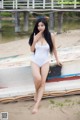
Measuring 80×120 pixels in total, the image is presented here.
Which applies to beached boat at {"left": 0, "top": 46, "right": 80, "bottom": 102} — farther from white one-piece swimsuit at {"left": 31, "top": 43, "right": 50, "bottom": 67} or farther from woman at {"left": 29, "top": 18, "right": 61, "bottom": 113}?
white one-piece swimsuit at {"left": 31, "top": 43, "right": 50, "bottom": 67}

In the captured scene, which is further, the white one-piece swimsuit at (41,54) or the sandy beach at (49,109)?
the sandy beach at (49,109)

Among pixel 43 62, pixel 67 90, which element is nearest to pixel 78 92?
pixel 67 90

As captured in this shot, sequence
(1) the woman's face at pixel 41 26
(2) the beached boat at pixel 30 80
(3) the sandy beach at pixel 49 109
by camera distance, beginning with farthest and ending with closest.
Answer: (2) the beached boat at pixel 30 80 → (3) the sandy beach at pixel 49 109 → (1) the woman's face at pixel 41 26

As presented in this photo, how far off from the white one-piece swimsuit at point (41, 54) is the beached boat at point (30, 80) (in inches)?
38.5

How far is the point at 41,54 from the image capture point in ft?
18.6

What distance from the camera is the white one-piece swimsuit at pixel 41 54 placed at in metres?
5.66

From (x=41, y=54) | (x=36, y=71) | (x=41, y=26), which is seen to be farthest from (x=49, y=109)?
(x=41, y=26)

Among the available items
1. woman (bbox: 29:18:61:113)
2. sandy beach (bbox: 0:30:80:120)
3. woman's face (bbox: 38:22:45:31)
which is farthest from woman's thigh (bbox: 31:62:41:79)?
sandy beach (bbox: 0:30:80:120)

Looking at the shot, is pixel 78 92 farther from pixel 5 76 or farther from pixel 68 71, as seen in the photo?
pixel 5 76

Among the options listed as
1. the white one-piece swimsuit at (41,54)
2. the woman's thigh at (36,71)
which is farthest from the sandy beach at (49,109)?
the white one-piece swimsuit at (41,54)

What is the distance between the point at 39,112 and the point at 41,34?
122 centimetres

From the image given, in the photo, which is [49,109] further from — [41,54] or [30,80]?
[41,54]

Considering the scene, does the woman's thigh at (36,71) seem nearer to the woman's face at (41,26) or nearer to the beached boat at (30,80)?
the woman's face at (41,26)

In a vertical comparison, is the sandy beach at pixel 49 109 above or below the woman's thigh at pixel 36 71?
below
